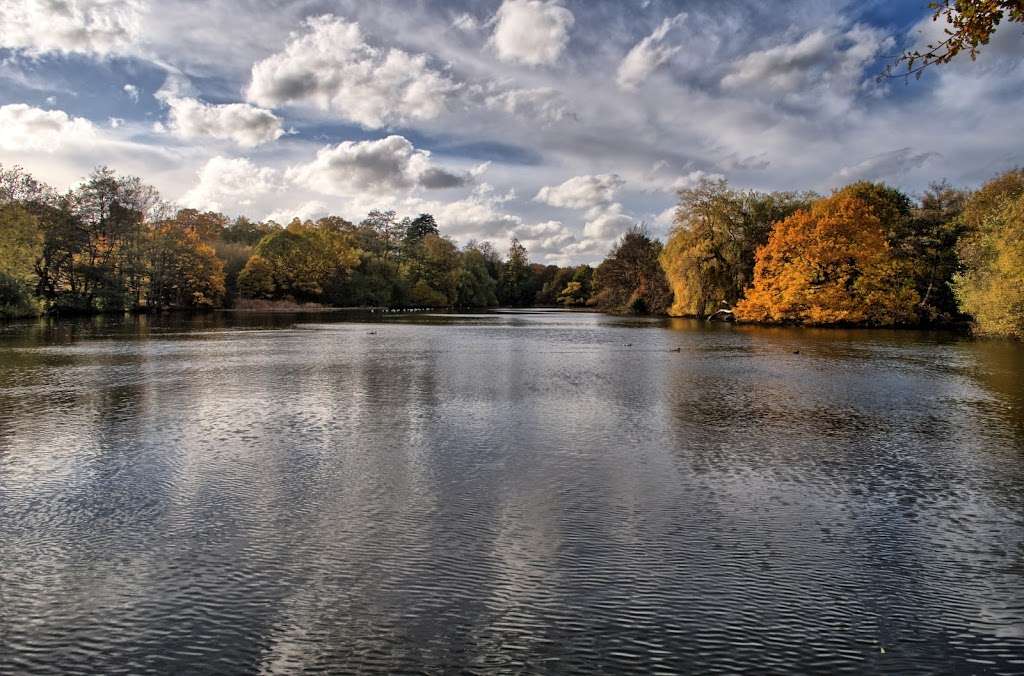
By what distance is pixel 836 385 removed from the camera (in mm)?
18031

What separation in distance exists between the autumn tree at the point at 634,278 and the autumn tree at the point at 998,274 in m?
37.6

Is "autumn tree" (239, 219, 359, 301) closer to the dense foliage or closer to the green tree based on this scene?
the dense foliage

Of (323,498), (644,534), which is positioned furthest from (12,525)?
(644,534)

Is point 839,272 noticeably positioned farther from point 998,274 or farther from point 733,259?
point 998,274

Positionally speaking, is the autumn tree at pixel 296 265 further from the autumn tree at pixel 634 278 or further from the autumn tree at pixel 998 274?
the autumn tree at pixel 998 274

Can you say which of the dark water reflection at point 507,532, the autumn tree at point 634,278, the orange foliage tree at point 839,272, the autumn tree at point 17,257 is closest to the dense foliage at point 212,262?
the autumn tree at point 17,257

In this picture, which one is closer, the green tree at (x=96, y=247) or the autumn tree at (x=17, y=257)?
the autumn tree at (x=17, y=257)

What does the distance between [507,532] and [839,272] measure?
47421 mm

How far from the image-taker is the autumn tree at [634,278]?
77750 millimetres

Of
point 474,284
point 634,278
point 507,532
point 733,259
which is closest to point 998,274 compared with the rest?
point 733,259

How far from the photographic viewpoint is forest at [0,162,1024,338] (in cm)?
4391

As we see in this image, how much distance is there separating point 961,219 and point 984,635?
50.3 m

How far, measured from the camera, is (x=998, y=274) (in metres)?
33.7

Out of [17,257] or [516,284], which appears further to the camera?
[516,284]
